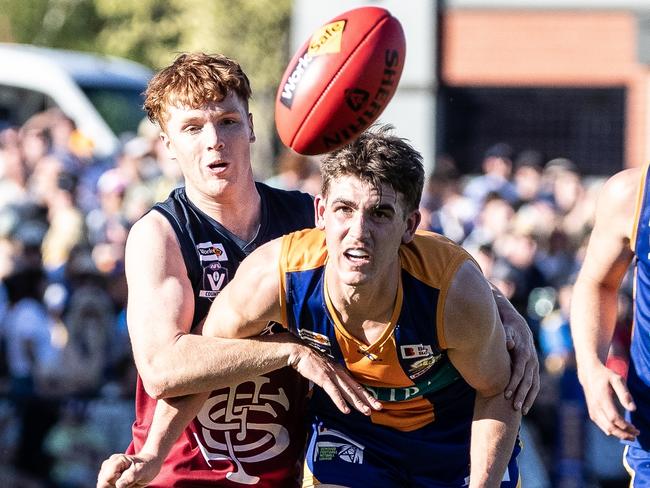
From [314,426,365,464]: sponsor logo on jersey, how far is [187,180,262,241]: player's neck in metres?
0.81

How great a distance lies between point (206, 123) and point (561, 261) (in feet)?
20.9

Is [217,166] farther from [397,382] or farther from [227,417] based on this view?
[397,382]

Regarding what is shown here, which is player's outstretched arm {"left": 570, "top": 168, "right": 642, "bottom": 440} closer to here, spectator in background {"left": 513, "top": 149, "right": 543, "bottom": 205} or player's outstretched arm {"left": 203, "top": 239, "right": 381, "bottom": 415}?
player's outstretched arm {"left": 203, "top": 239, "right": 381, "bottom": 415}

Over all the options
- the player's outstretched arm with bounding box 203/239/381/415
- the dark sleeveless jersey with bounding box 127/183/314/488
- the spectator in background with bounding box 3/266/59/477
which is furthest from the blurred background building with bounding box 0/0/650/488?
the player's outstretched arm with bounding box 203/239/381/415

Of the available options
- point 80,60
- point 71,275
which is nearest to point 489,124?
point 80,60

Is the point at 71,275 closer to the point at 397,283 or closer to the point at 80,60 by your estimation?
the point at 397,283

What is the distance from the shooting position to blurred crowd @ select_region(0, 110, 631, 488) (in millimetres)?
8914

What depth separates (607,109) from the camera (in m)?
17.3

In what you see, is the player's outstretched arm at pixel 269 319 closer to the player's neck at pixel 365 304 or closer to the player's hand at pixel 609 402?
the player's neck at pixel 365 304

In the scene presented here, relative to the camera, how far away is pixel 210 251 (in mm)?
4988

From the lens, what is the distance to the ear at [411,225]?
4.52m

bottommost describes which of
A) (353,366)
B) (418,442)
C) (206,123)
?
(418,442)

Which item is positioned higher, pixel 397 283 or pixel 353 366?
pixel 397 283

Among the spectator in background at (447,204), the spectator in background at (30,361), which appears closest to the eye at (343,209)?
the spectator in background at (30,361)
